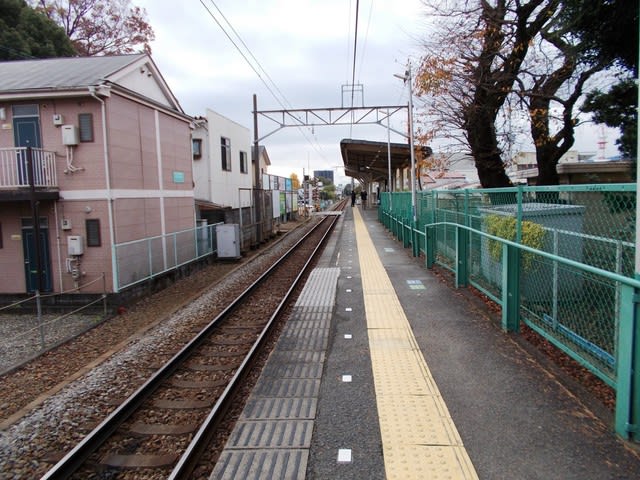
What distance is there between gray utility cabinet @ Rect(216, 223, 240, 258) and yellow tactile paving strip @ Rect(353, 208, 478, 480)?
11.3 metres

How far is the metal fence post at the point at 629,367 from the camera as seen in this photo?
3352 mm

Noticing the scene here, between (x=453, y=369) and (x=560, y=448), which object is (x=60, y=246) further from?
(x=560, y=448)

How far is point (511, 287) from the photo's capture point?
6.05m

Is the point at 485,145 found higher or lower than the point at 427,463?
higher

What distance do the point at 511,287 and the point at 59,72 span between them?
1421 centimetres

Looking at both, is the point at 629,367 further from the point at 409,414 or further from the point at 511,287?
the point at 511,287

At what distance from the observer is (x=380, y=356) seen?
570 centimetres

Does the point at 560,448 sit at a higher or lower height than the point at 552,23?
lower

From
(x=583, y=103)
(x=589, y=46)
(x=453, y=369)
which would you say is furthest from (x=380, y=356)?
(x=583, y=103)

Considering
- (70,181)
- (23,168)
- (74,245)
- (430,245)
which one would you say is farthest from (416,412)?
(23,168)

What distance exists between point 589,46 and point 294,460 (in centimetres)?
983

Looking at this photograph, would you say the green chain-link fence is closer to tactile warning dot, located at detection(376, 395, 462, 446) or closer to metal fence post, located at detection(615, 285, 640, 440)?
metal fence post, located at detection(615, 285, 640, 440)

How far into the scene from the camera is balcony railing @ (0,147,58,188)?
12406 millimetres

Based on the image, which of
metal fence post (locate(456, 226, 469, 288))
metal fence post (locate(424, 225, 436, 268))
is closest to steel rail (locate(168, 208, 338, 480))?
metal fence post (locate(456, 226, 469, 288))
